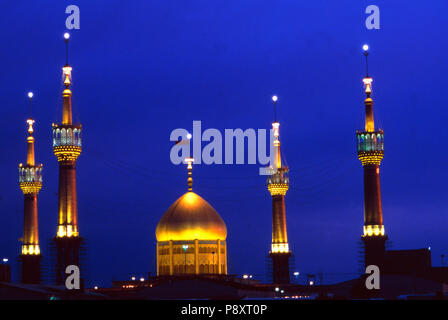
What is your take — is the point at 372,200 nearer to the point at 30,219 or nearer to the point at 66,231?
the point at 66,231

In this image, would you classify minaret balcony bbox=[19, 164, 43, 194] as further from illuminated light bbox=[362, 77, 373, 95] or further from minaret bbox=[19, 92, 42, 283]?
illuminated light bbox=[362, 77, 373, 95]

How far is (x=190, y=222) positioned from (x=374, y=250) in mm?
21385

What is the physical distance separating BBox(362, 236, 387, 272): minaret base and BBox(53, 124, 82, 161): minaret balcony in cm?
3231

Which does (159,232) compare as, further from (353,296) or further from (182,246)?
(353,296)

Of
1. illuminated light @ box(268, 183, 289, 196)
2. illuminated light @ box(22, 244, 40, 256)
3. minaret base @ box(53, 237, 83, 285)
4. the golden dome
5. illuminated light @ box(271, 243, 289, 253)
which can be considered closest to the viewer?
minaret base @ box(53, 237, 83, 285)

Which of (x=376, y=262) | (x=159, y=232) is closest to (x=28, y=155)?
(x=159, y=232)

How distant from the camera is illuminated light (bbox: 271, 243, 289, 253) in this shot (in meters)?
144

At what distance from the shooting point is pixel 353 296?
420ft

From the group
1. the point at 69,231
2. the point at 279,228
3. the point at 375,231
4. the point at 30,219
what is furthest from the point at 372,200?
the point at 30,219

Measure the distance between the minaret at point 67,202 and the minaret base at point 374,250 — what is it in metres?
30.7

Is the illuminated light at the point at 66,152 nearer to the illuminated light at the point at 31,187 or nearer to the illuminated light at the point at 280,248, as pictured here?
the illuminated light at the point at 31,187

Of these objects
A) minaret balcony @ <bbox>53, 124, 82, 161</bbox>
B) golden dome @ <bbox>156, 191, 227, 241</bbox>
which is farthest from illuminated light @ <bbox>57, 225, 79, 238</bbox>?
golden dome @ <bbox>156, 191, 227, 241</bbox>

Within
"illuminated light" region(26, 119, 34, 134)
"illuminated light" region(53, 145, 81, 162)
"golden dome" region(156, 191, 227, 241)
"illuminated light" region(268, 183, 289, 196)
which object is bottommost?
"golden dome" region(156, 191, 227, 241)

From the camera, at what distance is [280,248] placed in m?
145
